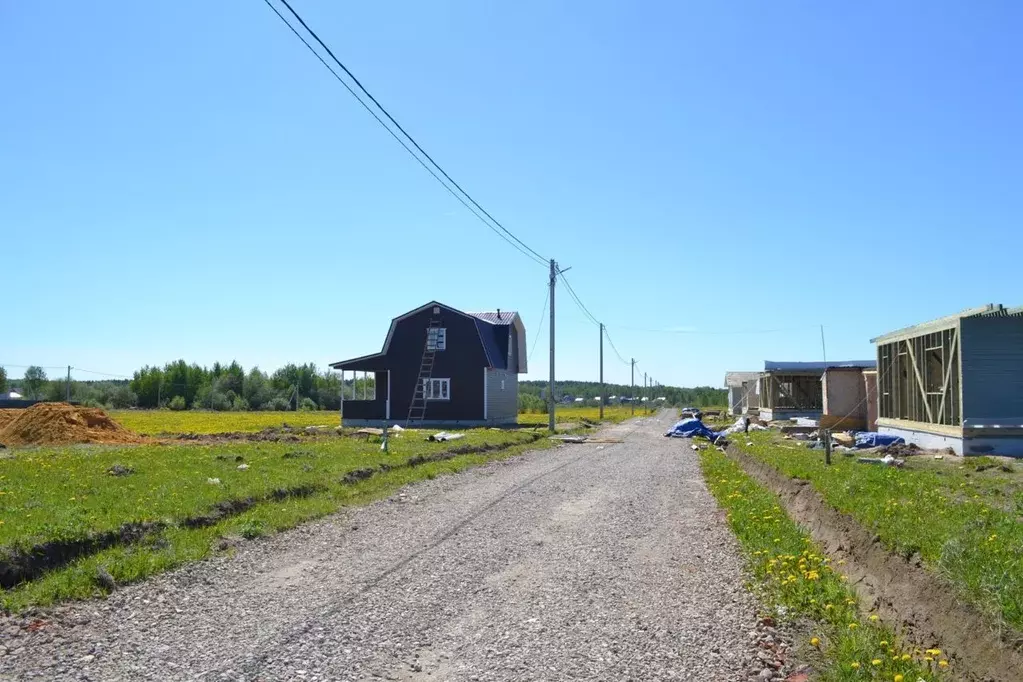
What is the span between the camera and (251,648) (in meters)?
5.99

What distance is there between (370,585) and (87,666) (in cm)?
278

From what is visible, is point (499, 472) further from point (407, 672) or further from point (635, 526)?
point (407, 672)

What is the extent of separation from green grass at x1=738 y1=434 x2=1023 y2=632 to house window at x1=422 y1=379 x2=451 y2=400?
24855mm

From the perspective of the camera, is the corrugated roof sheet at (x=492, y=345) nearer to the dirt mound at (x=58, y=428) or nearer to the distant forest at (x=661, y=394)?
the dirt mound at (x=58, y=428)

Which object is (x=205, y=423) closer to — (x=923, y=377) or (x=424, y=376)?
(x=424, y=376)

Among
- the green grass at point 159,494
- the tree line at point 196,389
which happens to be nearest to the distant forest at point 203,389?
the tree line at point 196,389

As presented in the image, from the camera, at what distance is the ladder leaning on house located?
131 ft

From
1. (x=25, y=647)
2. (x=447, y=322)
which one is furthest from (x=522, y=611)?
(x=447, y=322)

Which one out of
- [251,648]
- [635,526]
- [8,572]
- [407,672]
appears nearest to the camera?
[407,672]

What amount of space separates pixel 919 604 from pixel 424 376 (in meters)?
34.7

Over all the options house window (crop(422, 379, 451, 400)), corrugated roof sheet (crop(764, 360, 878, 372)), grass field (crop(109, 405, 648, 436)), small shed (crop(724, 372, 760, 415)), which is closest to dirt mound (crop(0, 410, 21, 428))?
grass field (crop(109, 405, 648, 436))

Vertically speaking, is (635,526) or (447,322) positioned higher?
(447,322)

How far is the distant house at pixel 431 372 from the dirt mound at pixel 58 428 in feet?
45.9

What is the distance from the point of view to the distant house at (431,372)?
39781 mm
